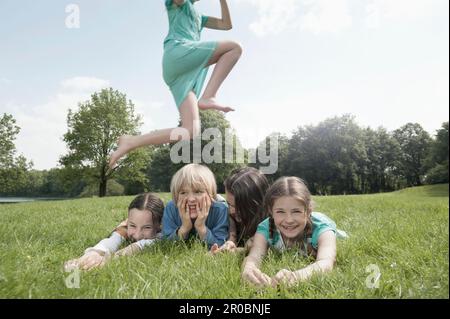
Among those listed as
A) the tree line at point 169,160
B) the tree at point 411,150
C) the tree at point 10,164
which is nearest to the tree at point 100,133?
the tree line at point 169,160

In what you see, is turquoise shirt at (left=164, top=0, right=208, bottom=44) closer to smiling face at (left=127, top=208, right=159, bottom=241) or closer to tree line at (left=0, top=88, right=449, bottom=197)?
smiling face at (left=127, top=208, right=159, bottom=241)

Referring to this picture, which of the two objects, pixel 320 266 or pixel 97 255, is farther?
pixel 97 255

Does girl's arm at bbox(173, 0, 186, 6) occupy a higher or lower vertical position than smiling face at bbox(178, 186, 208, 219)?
higher

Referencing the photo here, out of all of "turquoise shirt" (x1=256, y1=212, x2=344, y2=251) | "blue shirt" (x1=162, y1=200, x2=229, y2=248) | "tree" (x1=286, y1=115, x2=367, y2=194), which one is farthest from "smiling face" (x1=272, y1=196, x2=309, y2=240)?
"tree" (x1=286, y1=115, x2=367, y2=194)

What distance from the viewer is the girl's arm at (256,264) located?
2.44 metres

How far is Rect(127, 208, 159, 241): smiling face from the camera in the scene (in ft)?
14.3

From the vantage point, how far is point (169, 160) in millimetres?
28328

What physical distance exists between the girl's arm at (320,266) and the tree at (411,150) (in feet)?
175

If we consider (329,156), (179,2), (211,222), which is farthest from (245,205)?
(329,156)

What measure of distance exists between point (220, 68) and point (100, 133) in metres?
19.2

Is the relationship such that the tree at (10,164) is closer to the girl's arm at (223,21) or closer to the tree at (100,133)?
the tree at (100,133)

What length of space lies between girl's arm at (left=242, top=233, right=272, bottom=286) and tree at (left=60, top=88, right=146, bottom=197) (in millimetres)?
18008

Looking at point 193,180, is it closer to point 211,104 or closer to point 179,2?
point 211,104
